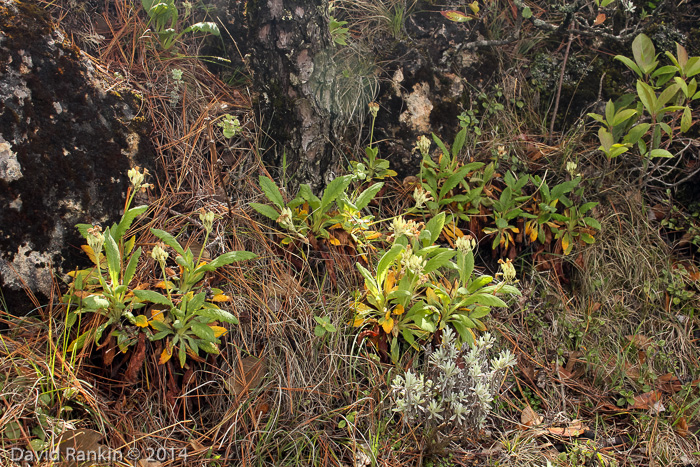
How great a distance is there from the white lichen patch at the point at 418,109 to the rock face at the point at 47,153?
5.30 ft

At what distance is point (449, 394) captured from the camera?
6.84ft

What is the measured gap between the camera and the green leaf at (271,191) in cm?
254

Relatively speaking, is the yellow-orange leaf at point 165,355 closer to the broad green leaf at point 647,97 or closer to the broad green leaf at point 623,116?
the broad green leaf at point 623,116

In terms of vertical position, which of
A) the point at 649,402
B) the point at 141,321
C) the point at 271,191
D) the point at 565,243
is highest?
the point at 271,191

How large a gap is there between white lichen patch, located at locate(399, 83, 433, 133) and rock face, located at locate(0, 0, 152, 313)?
1.62 meters

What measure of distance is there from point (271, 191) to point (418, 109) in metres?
1.19

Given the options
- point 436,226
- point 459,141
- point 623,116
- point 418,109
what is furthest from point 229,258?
point 623,116

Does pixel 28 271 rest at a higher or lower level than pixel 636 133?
higher

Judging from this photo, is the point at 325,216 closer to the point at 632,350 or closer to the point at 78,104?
the point at 78,104

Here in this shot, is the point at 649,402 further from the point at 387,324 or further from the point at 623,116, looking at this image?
the point at 623,116

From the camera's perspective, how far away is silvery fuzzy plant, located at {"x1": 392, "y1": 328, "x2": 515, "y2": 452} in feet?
6.64

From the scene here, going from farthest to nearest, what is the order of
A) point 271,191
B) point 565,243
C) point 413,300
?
point 565,243 < point 271,191 < point 413,300

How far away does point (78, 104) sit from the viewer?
→ 93.3 inches

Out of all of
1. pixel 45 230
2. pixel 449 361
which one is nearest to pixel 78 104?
pixel 45 230
